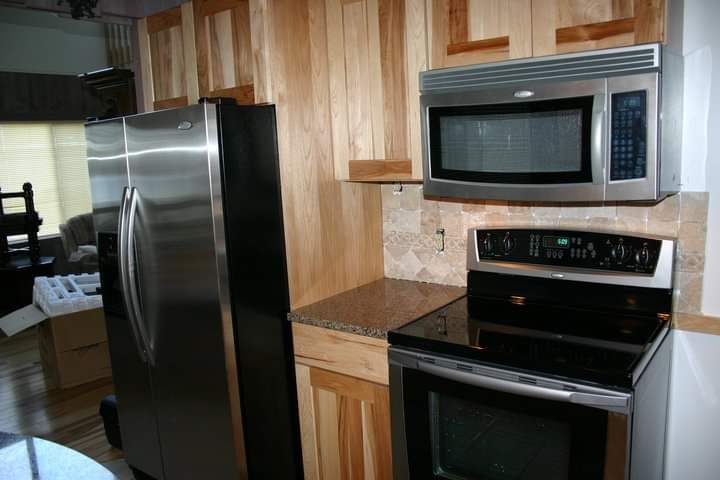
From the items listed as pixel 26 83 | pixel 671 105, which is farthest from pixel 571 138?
pixel 26 83

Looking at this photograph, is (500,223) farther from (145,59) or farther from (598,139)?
(145,59)

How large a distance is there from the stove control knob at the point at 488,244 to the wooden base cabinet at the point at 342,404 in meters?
0.55

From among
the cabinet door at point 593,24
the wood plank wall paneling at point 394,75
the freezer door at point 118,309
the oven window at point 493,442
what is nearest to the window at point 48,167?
the freezer door at point 118,309

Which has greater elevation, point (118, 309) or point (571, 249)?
point (571, 249)

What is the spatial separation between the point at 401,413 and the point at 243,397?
590mm

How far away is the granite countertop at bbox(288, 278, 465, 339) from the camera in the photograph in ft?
6.77

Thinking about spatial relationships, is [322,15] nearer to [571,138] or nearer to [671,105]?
[571,138]

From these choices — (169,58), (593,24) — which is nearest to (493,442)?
(593,24)

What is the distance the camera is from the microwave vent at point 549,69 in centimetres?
156

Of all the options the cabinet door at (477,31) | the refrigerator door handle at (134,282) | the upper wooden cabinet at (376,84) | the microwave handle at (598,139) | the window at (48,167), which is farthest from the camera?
the window at (48,167)

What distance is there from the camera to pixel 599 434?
1538mm

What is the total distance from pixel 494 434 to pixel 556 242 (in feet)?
2.31

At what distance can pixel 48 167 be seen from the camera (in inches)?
280

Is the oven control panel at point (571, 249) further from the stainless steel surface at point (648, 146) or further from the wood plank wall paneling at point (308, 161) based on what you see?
the wood plank wall paneling at point (308, 161)
